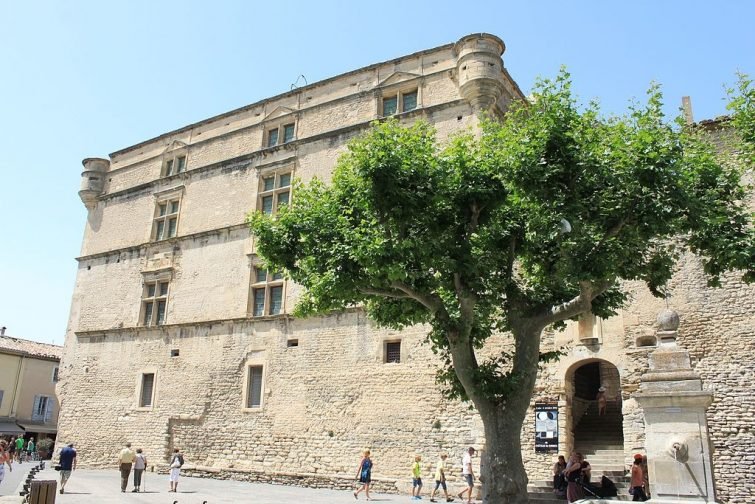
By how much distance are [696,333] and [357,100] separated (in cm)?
1209

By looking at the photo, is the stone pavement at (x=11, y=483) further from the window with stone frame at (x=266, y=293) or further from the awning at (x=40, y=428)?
the awning at (x=40, y=428)

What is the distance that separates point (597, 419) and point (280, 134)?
13.7 metres

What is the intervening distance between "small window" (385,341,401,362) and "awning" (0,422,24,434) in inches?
1011

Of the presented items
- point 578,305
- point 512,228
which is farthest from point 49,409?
point 578,305

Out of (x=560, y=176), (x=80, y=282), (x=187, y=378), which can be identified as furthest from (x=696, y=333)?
(x=80, y=282)

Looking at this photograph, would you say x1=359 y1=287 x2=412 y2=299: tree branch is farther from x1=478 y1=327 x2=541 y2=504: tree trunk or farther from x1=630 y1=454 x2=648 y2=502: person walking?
x1=630 y1=454 x2=648 y2=502: person walking

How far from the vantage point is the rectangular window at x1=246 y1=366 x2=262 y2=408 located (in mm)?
19438

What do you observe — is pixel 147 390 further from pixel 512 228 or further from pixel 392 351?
pixel 512 228

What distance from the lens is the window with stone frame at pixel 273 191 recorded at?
21250 mm

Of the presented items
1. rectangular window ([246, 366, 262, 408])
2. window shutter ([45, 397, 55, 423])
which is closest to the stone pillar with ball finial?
rectangular window ([246, 366, 262, 408])

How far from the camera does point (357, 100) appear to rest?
2077 cm

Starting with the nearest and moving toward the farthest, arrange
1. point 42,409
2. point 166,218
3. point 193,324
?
1. point 193,324
2. point 166,218
3. point 42,409

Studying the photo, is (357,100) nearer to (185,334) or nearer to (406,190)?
(185,334)

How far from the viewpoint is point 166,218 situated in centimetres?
2402
